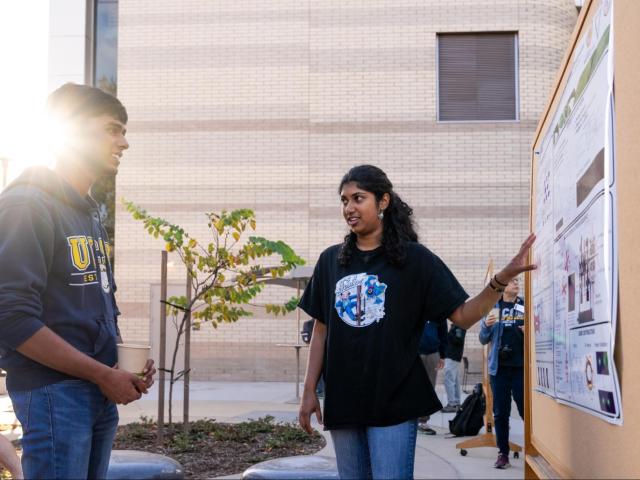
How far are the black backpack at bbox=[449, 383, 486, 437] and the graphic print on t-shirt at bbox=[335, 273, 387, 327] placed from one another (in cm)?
633

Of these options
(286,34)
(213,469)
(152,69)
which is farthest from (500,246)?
(213,469)

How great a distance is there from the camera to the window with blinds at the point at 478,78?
1802 centimetres

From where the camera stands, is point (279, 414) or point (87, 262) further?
point (279, 414)

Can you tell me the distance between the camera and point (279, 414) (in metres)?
11.5

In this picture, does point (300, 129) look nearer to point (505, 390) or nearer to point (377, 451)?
point (505, 390)

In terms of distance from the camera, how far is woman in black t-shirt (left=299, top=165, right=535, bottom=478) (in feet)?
10.8

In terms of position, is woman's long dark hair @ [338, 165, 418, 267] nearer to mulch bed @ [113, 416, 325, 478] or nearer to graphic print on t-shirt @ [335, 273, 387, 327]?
graphic print on t-shirt @ [335, 273, 387, 327]

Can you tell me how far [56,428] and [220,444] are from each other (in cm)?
608

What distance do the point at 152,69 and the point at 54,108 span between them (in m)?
16.6

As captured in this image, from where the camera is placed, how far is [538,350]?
3.32 metres

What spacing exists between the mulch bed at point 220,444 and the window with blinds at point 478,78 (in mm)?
10841

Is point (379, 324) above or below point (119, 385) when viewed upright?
above

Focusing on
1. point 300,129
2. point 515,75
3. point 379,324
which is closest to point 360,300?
point 379,324

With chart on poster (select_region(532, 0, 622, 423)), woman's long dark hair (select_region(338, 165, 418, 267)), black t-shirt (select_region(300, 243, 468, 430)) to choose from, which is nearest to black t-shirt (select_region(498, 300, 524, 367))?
woman's long dark hair (select_region(338, 165, 418, 267))
